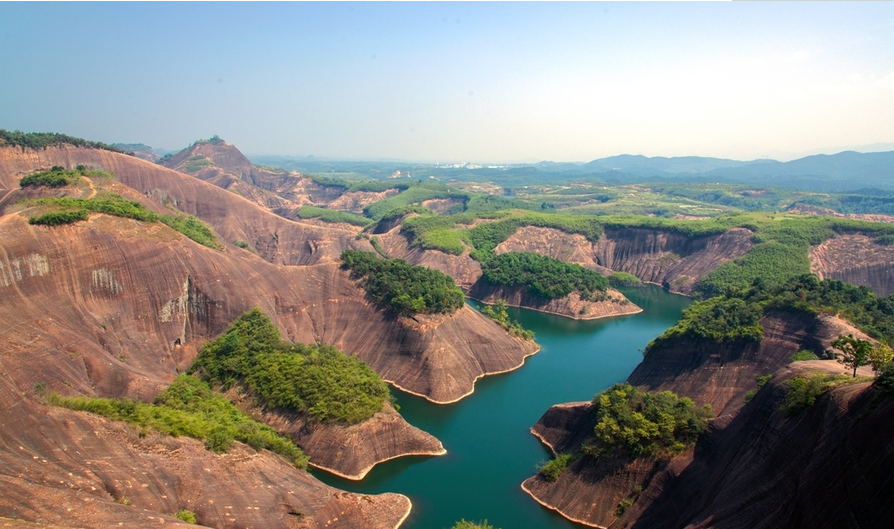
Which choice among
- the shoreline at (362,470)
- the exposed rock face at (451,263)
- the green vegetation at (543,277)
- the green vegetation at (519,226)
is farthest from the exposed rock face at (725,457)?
the green vegetation at (519,226)

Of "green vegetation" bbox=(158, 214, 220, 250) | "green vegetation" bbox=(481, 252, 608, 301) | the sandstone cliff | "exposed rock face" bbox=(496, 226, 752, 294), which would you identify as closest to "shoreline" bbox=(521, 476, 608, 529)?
→ "green vegetation" bbox=(158, 214, 220, 250)

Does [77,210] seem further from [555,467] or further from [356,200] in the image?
[356,200]

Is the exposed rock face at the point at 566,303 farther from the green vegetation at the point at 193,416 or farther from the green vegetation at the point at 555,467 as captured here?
the green vegetation at the point at 193,416

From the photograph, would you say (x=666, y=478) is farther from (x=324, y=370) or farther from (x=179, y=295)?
(x=179, y=295)

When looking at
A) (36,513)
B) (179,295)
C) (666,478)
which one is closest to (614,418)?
(666,478)

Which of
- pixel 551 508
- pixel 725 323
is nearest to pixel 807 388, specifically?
pixel 551 508

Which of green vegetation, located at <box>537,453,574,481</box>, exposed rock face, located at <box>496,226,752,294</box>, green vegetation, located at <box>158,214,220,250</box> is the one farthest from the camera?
exposed rock face, located at <box>496,226,752,294</box>

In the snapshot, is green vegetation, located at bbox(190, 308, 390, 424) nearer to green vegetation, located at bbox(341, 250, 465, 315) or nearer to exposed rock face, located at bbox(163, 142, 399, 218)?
green vegetation, located at bbox(341, 250, 465, 315)
